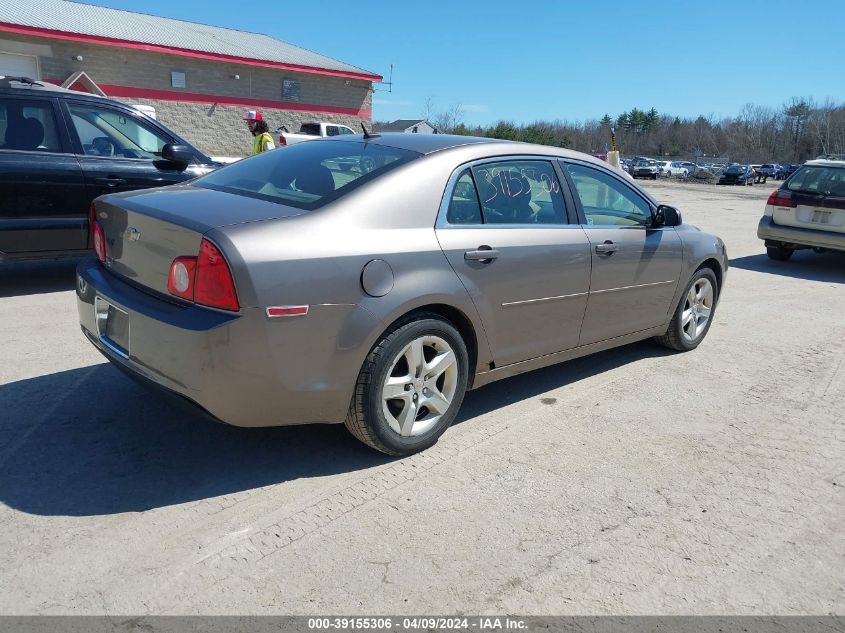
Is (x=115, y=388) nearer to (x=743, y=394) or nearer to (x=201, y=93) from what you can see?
(x=743, y=394)

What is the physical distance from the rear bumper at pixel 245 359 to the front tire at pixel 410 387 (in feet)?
0.35

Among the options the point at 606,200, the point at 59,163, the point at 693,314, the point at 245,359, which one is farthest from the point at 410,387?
the point at 59,163

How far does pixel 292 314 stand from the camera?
296 cm

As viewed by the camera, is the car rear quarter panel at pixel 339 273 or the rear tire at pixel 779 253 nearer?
the car rear quarter panel at pixel 339 273

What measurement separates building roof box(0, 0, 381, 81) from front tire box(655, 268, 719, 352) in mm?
23124

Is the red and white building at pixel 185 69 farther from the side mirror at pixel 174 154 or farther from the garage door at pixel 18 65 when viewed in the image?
the side mirror at pixel 174 154

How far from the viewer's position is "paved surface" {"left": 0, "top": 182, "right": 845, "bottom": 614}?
2.56m

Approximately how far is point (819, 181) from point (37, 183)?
10102 mm

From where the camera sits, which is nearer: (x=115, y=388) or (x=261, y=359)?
(x=261, y=359)

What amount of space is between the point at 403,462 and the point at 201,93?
26.7 metres

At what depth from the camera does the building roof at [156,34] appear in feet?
75.3

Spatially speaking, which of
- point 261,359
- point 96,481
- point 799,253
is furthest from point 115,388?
point 799,253

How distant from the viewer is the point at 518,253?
12.6ft

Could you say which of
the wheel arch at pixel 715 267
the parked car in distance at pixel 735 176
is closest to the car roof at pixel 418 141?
the wheel arch at pixel 715 267
